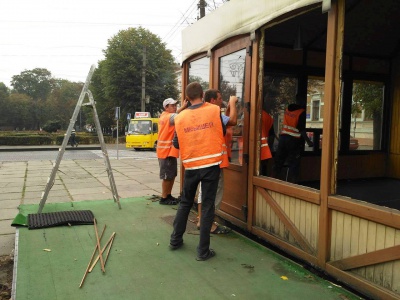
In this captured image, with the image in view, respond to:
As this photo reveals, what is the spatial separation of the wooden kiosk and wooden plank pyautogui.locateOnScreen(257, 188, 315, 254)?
0.01 meters

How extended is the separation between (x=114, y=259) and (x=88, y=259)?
0.26 metres

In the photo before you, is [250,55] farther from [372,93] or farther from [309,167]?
[372,93]

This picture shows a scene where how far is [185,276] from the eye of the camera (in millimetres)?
3117

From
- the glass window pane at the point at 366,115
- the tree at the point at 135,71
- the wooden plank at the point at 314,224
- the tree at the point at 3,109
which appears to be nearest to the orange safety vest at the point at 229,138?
the wooden plank at the point at 314,224

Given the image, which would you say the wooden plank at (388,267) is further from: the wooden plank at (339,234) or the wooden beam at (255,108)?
the wooden beam at (255,108)

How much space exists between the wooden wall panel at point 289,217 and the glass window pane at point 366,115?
3.39 metres

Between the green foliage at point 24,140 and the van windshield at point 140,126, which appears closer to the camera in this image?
the van windshield at point 140,126

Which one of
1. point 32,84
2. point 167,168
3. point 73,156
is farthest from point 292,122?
point 32,84

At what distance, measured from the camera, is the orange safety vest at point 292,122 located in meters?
5.70

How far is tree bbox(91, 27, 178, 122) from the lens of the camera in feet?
105

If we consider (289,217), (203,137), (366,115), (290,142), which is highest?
(366,115)

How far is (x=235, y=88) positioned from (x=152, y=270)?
2.48 meters

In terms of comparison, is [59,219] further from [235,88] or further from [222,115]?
[235,88]

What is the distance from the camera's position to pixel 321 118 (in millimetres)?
3498
